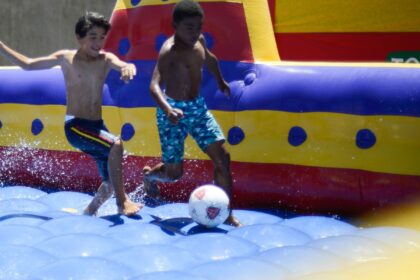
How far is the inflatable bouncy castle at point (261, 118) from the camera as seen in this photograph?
3992mm

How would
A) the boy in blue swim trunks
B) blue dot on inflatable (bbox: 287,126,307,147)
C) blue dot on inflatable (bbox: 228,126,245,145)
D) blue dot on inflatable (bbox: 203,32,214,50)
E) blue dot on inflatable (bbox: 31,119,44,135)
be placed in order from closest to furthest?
the boy in blue swim trunks, blue dot on inflatable (bbox: 287,126,307,147), blue dot on inflatable (bbox: 228,126,245,145), blue dot on inflatable (bbox: 203,32,214,50), blue dot on inflatable (bbox: 31,119,44,135)

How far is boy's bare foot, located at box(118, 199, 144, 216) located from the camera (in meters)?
3.98

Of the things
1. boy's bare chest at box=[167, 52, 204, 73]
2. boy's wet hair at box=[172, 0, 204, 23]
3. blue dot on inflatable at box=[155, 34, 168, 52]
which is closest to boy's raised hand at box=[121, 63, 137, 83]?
boy's bare chest at box=[167, 52, 204, 73]

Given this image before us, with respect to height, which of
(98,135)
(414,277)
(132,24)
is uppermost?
(132,24)

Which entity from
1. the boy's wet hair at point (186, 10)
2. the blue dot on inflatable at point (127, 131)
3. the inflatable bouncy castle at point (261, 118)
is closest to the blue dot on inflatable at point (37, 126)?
the inflatable bouncy castle at point (261, 118)

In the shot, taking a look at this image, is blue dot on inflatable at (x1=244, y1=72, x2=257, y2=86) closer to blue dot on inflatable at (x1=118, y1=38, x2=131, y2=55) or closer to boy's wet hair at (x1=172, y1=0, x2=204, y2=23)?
boy's wet hair at (x1=172, y1=0, x2=204, y2=23)

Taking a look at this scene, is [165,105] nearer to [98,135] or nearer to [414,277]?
[98,135]

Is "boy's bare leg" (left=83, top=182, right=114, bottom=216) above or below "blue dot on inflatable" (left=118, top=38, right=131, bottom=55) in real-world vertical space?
below

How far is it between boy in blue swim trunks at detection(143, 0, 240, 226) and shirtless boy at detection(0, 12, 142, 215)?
0.24m

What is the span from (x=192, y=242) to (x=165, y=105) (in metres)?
0.80

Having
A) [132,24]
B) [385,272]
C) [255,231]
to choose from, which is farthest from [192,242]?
[132,24]

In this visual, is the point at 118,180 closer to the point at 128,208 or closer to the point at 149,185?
the point at 128,208

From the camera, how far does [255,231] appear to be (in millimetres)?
3553

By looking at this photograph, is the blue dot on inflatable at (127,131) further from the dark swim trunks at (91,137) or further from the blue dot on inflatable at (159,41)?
the dark swim trunks at (91,137)
